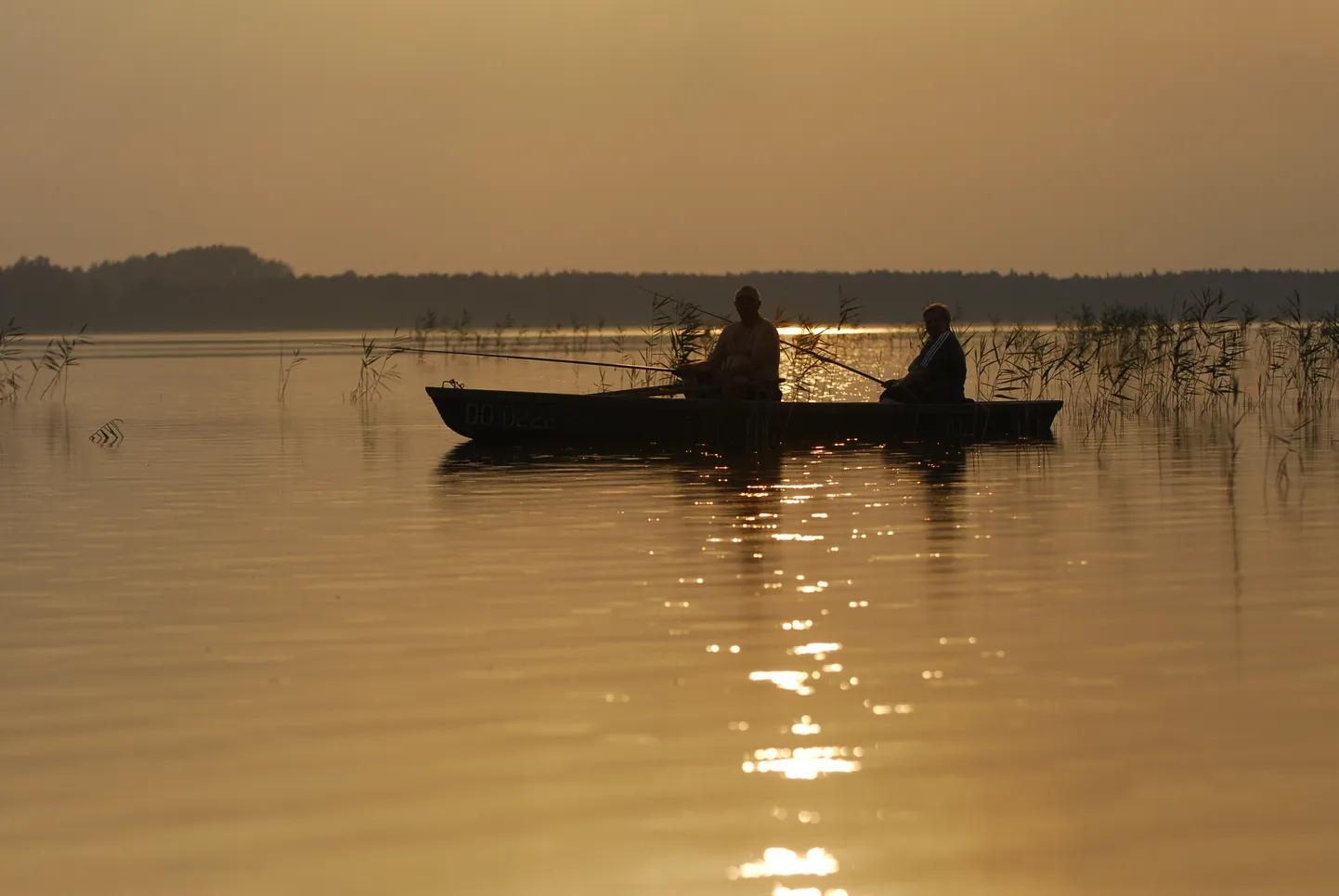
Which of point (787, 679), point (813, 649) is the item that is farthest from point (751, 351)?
point (787, 679)

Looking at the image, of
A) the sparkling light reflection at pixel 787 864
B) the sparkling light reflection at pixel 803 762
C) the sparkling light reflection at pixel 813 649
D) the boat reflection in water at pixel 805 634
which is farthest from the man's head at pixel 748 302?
the sparkling light reflection at pixel 787 864

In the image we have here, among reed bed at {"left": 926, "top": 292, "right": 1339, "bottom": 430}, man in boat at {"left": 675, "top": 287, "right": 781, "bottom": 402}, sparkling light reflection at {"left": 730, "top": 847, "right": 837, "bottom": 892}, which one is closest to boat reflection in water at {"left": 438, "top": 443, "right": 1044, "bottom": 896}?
sparkling light reflection at {"left": 730, "top": 847, "right": 837, "bottom": 892}

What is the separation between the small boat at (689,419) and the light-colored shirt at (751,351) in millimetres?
307

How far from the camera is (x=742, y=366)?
17.1 m

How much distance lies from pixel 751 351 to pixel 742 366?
7.1 inches

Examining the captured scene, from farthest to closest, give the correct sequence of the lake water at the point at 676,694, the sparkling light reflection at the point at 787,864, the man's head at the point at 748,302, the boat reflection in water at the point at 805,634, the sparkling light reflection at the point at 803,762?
the man's head at the point at 748,302 < the sparkling light reflection at the point at 803,762 < the boat reflection in water at the point at 805,634 < the lake water at the point at 676,694 < the sparkling light reflection at the point at 787,864

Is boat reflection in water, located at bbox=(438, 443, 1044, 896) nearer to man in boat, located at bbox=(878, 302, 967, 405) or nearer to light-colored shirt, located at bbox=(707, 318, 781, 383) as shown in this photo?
light-colored shirt, located at bbox=(707, 318, 781, 383)

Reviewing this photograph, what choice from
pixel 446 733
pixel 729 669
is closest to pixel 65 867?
pixel 446 733

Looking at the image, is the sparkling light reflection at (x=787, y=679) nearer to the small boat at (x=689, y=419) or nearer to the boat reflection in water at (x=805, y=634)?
the boat reflection in water at (x=805, y=634)

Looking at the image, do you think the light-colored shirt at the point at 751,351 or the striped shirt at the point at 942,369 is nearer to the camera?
the light-colored shirt at the point at 751,351

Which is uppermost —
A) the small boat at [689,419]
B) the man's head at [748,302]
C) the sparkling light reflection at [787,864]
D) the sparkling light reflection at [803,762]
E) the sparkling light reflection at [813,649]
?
the man's head at [748,302]

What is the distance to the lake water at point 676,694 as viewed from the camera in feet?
14.2

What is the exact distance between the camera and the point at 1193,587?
8.27 meters

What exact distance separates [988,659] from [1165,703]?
889 mm
